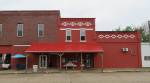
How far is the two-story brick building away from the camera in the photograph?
46.4 m

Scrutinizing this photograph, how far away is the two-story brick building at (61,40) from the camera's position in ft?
152

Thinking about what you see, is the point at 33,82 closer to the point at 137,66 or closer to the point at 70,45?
the point at 70,45

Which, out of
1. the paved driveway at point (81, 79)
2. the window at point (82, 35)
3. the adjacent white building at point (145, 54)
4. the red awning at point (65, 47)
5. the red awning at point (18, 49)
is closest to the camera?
the paved driveway at point (81, 79)

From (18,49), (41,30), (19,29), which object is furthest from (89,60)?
(19,29)

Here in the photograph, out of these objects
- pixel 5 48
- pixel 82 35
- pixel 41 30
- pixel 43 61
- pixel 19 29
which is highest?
pixel 19 29

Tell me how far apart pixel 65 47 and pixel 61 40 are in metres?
2.36

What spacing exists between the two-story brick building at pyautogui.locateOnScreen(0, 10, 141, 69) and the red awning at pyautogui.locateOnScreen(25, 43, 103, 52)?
0.45 feet

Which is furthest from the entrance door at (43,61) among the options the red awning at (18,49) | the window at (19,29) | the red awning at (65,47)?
the window at (19,29)

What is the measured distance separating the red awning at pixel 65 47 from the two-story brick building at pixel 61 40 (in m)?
0.14

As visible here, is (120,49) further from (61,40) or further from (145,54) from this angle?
(61,40)

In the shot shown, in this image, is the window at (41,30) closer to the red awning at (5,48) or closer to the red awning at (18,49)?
the red awning at (18,49)

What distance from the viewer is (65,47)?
1759 inches

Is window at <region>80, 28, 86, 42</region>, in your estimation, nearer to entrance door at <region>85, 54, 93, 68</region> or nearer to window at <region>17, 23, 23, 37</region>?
entrance door at <region>85, 54, 93, 68</region>

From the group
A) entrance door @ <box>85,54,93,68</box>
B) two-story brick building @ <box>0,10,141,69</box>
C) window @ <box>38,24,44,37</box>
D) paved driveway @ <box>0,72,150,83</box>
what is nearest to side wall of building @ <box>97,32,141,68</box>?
two-story brick building @ <box>0,10,141,69</box>
